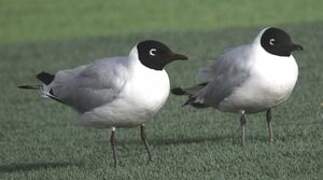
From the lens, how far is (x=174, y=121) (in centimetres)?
1040

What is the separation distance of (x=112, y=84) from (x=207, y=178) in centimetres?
132

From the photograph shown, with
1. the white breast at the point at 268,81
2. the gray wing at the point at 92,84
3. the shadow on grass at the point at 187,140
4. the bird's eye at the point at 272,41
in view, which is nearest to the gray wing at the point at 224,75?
the white breast at the point at 268,81

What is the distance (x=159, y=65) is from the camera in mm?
7633

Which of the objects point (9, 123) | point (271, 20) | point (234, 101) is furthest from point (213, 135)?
point (271, 20)

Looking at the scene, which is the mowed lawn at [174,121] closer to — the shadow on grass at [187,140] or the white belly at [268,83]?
the shadow on grass at [187,140]

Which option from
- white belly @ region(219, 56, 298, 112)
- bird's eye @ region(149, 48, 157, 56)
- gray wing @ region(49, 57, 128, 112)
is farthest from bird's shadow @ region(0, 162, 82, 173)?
white belly @ region(219, 56, 298, 112)

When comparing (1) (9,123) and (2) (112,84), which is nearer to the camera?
(2) (112,84)

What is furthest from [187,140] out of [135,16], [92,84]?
[135,16]

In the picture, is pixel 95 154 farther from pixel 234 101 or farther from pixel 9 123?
pixel 9 123

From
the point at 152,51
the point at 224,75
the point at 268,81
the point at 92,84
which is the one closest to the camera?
the point at 152,51

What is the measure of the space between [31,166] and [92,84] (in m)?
1.06

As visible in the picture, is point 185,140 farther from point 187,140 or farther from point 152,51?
point 152,51

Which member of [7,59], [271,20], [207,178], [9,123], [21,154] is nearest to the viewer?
[207,178]

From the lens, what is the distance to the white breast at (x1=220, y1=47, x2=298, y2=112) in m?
8.05
